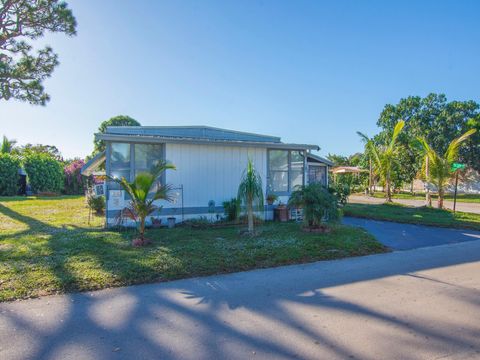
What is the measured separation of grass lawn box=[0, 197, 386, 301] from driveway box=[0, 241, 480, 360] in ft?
1.43

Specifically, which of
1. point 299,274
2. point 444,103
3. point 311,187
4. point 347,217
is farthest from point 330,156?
point 299,274

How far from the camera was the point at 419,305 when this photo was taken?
3.96 meters

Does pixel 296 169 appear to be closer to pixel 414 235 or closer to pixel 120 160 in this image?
pixel 414 235

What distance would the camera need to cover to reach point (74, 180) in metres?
25.3

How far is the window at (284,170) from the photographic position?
11.3 m

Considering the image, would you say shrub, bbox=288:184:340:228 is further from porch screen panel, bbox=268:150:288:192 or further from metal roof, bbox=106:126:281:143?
metal roof, bbox=106:126:281:143

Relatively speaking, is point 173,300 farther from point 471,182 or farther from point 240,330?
point 471,182

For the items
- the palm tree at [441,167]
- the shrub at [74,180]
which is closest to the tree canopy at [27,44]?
the shrub at [74,180]

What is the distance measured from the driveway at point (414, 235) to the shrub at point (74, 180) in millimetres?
22622

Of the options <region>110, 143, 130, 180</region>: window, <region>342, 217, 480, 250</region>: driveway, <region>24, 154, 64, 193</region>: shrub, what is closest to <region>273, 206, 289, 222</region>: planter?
<region>342, 217, 480, 250</region>: driveway

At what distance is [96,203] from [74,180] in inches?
591

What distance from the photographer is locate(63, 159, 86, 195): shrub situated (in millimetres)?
25048

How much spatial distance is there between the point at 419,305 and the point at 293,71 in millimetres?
11138

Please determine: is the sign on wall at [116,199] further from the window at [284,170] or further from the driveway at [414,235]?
the driveway at [414,235]
